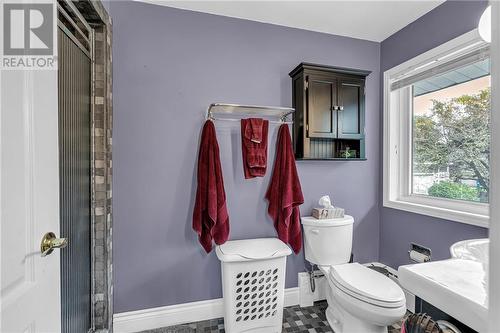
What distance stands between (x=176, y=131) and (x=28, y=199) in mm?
1144

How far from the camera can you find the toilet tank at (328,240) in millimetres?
1880

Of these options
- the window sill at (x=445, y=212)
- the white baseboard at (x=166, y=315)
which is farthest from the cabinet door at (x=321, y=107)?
the white baseboard at (x=166, y=315)

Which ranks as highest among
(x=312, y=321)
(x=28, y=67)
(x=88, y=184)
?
(x=28, y=67)

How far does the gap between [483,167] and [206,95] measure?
6.59 feet

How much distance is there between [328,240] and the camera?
188 centimetres

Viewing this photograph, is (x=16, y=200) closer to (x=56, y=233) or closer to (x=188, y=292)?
(x=56, y=233)

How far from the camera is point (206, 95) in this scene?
1.85 meters

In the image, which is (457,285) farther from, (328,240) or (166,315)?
(166,315)

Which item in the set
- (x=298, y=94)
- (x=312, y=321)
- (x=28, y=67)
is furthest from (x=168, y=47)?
(x=312, y=321)

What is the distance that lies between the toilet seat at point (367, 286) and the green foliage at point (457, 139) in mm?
934

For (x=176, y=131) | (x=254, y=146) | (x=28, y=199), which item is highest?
(x=176, y=131)

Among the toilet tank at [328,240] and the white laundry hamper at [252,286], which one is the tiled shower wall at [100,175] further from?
the toilet tank at [328,240]

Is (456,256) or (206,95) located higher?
(206,95)

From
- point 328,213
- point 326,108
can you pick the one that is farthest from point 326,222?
point 326,108
